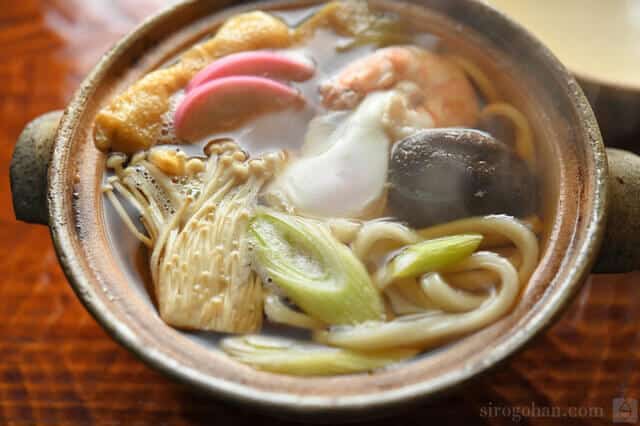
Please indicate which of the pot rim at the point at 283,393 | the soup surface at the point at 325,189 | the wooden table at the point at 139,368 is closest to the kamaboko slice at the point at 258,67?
the soup surface at the point at 325,189

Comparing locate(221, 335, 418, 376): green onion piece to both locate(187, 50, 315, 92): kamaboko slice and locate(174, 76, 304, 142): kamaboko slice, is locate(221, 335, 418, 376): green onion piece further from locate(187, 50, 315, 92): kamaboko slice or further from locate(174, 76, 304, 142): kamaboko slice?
locate(187, 50, 315, 92): kamaboko slice

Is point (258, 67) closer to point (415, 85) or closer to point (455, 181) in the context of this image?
point (415, 85)

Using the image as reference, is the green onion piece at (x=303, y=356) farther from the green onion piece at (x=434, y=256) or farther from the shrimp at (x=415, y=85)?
the shrimp at (x=415, y=85)

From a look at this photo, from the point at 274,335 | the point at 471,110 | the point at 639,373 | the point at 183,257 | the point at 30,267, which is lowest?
the point at 639,373

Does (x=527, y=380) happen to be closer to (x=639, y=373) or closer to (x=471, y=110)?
(x=639, y=373)

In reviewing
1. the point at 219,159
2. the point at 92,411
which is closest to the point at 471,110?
the point at 219,159
